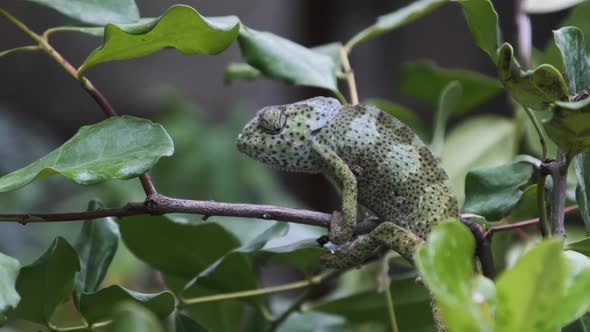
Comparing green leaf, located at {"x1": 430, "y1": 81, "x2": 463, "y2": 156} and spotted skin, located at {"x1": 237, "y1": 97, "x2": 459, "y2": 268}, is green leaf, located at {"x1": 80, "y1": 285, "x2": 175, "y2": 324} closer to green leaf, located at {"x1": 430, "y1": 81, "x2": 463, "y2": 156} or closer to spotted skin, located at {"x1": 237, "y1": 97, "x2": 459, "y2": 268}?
spotted skin, located at {"x1": 237, "y1": 97, "x2": 459, "y2": 268}

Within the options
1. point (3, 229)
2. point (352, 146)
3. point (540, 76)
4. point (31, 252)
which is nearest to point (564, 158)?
point (540, 76)

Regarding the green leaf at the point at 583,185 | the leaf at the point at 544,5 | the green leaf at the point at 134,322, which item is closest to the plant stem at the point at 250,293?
the green leaf at the point at 583,185

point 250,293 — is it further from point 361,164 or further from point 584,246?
point 584,246

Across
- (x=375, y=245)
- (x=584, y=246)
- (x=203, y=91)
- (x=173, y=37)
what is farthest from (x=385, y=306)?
(x=203, y=91)

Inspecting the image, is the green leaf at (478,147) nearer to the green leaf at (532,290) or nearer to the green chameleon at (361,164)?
the green chameleon at (361,164)

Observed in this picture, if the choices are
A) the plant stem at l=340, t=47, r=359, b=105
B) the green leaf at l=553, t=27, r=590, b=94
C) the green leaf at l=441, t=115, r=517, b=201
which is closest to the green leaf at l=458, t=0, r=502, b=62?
the green leaf at l=553, t=27, r=590, b=94
